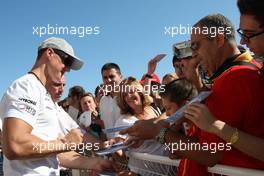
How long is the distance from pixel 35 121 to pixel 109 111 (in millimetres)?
2756

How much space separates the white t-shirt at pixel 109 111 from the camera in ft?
16.4

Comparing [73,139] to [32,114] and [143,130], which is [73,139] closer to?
[32,114]

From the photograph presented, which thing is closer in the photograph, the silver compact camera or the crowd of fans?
the crowd of fans

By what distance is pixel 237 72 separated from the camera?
1916 millimetres

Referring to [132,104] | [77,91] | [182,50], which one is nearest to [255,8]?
[182,50]

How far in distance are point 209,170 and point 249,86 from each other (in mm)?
562

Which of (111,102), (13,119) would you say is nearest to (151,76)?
(111,102)

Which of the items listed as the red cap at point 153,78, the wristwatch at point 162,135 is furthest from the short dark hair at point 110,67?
the wristwatch at point 162,135

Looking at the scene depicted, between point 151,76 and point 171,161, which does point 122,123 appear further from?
point 151,76

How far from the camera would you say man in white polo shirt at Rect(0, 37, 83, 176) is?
7.50 ft

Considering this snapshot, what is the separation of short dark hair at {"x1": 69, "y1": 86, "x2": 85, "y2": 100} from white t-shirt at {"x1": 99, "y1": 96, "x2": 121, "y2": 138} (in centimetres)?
138

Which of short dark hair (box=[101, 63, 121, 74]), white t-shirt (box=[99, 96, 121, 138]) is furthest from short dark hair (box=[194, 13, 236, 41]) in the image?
short dark hair (box=[101, 63, 121, 74])

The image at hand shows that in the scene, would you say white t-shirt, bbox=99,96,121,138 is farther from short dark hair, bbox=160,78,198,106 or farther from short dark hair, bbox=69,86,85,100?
short dark hair, bbox=160,78,198,106

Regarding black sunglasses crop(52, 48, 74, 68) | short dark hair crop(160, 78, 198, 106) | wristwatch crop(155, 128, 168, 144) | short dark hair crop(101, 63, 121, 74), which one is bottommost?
wristwatch crop(155, 128, 168, 144)
